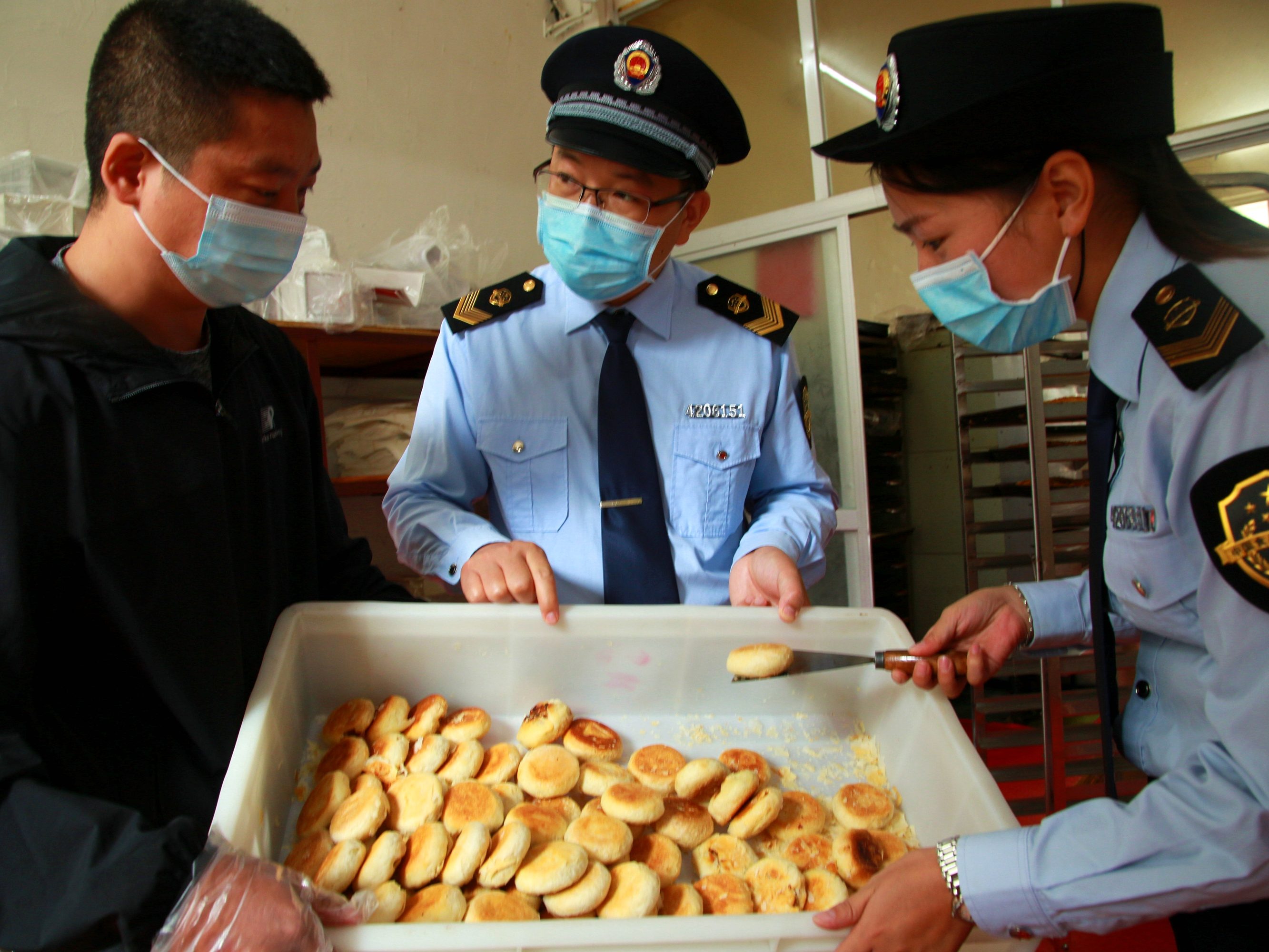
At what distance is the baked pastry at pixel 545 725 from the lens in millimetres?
1216

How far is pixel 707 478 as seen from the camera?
163 centimetres

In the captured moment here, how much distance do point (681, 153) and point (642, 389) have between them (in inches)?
19.7

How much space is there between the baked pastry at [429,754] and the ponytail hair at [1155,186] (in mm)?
1128

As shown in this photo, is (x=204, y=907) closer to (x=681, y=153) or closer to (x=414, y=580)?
(x=681, y=153)

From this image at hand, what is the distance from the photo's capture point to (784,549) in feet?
4.85

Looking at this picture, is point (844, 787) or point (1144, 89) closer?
point (1144, 89)

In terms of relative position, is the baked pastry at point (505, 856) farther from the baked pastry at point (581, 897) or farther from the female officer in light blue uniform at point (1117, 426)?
the female officer in light blue uniform at point (1117, 426)

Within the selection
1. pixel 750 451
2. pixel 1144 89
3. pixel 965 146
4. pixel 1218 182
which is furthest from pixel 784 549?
pixel 1218 182

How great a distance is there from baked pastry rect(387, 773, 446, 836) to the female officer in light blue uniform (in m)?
0.57

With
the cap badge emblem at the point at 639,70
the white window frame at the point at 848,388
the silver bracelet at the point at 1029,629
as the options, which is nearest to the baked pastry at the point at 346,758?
the silver bracelet at the point at 1029,629

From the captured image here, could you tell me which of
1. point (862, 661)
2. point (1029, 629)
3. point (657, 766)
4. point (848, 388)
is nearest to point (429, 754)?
point (657, 766)

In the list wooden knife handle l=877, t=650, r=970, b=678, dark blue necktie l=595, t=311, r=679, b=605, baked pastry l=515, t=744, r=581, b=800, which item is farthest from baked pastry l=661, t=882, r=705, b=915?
dark blue necktie l=595, t=311, r=679, b=605

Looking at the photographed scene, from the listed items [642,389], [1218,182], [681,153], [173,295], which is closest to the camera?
[173,295]

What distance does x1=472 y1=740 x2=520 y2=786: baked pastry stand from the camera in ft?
3.72
